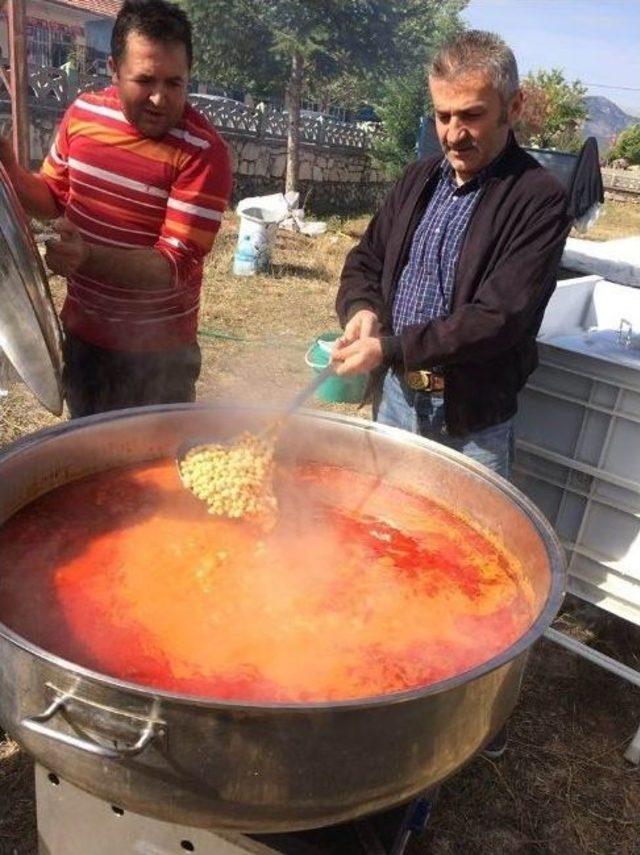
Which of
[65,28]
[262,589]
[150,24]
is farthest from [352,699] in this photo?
[65,28]

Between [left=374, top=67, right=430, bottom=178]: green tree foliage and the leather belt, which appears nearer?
the leather belt

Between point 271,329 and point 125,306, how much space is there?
4614 millimetres

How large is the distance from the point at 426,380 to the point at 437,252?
40 centimetres

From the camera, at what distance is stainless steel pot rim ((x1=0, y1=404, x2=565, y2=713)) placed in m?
1.03

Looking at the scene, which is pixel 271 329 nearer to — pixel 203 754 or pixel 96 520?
pixel 96 520

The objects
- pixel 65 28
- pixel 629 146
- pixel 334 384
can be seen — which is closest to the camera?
pixel 334 384

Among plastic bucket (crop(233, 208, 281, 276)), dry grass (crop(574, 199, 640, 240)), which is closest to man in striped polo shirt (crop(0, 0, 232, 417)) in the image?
plastic bucket (crop(233, 208, 281, 276))

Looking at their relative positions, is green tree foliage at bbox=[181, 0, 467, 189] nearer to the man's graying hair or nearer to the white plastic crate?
the white plastic crate

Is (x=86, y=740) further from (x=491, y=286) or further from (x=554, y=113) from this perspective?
(x=554, y=113)

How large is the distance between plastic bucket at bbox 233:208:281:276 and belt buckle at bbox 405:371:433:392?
6.41m

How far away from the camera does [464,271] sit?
214cm

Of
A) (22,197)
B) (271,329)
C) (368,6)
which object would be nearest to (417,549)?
(22,197)

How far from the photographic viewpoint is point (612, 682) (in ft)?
9.96

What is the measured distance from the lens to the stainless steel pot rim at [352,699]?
103cm
